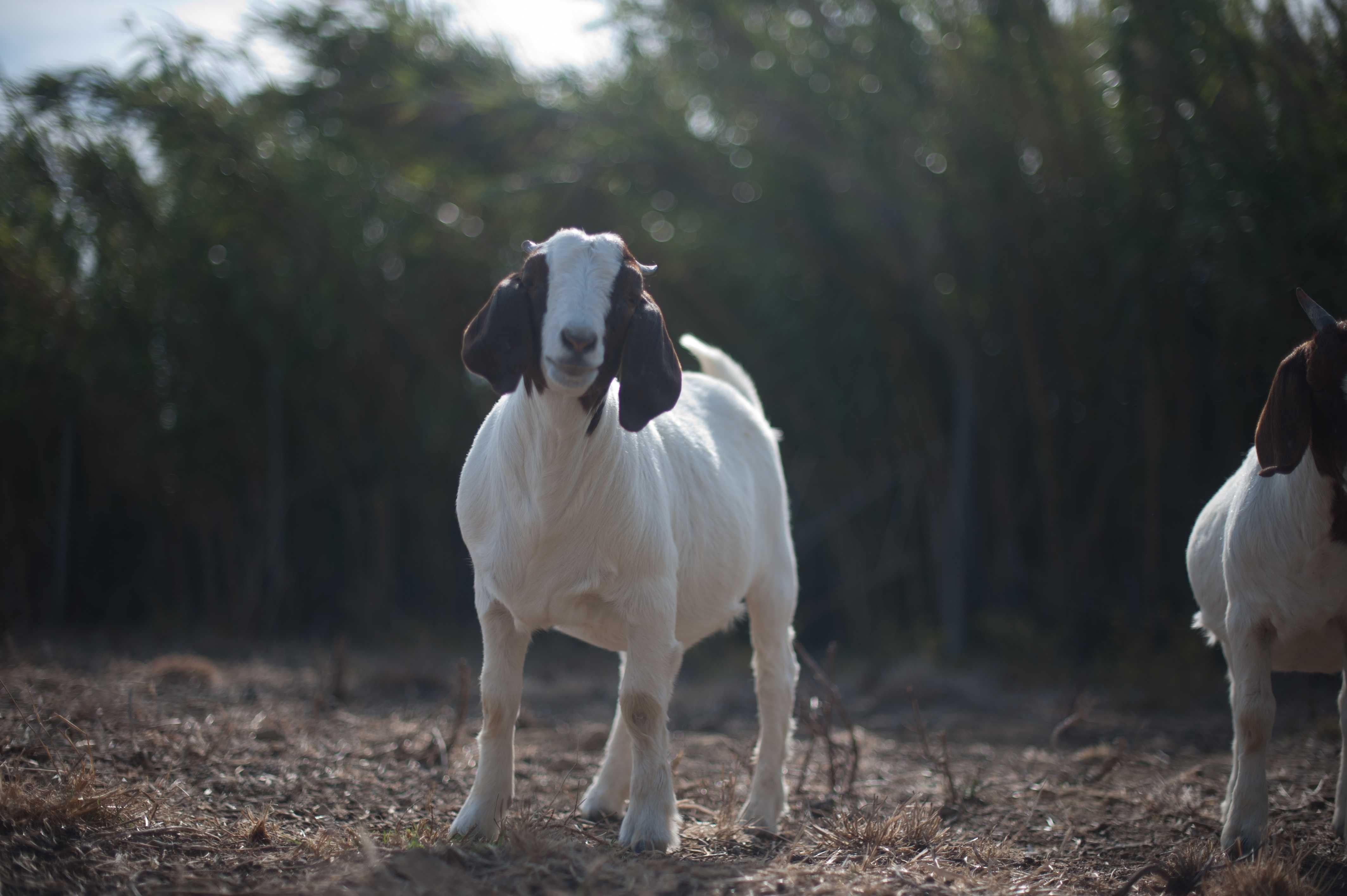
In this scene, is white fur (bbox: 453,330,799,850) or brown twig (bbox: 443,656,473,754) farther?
brown twig (bbox: 443,656,473,754)

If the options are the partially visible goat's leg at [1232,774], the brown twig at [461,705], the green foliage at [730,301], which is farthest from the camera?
the green foliage at [730,301]

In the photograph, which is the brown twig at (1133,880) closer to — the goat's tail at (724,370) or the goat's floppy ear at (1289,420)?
the goat's floppy ear at (1289,420)

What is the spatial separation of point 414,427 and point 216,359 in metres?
1.79

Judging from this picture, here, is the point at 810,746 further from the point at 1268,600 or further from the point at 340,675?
the point at 340,675

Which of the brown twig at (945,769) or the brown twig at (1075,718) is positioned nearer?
the brown twig at (945,769)

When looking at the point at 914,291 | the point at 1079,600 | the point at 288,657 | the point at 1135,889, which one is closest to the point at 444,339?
the point at 288,657

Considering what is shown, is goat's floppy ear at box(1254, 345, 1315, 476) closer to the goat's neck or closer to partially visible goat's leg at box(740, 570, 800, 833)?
partially visible goat's leg at box(740, 570, 800, 833)

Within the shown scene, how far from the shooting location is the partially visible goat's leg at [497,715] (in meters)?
3.24

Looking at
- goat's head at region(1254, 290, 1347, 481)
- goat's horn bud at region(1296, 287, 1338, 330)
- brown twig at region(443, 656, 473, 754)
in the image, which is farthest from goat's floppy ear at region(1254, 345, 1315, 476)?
brown twig at region(443, 656, 473, 754)

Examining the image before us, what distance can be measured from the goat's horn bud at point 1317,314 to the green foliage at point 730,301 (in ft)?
9.56

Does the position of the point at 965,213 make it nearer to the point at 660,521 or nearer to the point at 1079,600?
the point at 1079,600

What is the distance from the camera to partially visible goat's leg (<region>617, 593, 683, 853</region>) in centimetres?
311

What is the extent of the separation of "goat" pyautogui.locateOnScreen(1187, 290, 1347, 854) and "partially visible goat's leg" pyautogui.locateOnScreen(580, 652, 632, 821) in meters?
2.19

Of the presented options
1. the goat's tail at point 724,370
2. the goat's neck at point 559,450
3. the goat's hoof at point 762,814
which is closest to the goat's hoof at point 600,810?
the goat's hoof at point 762,814
